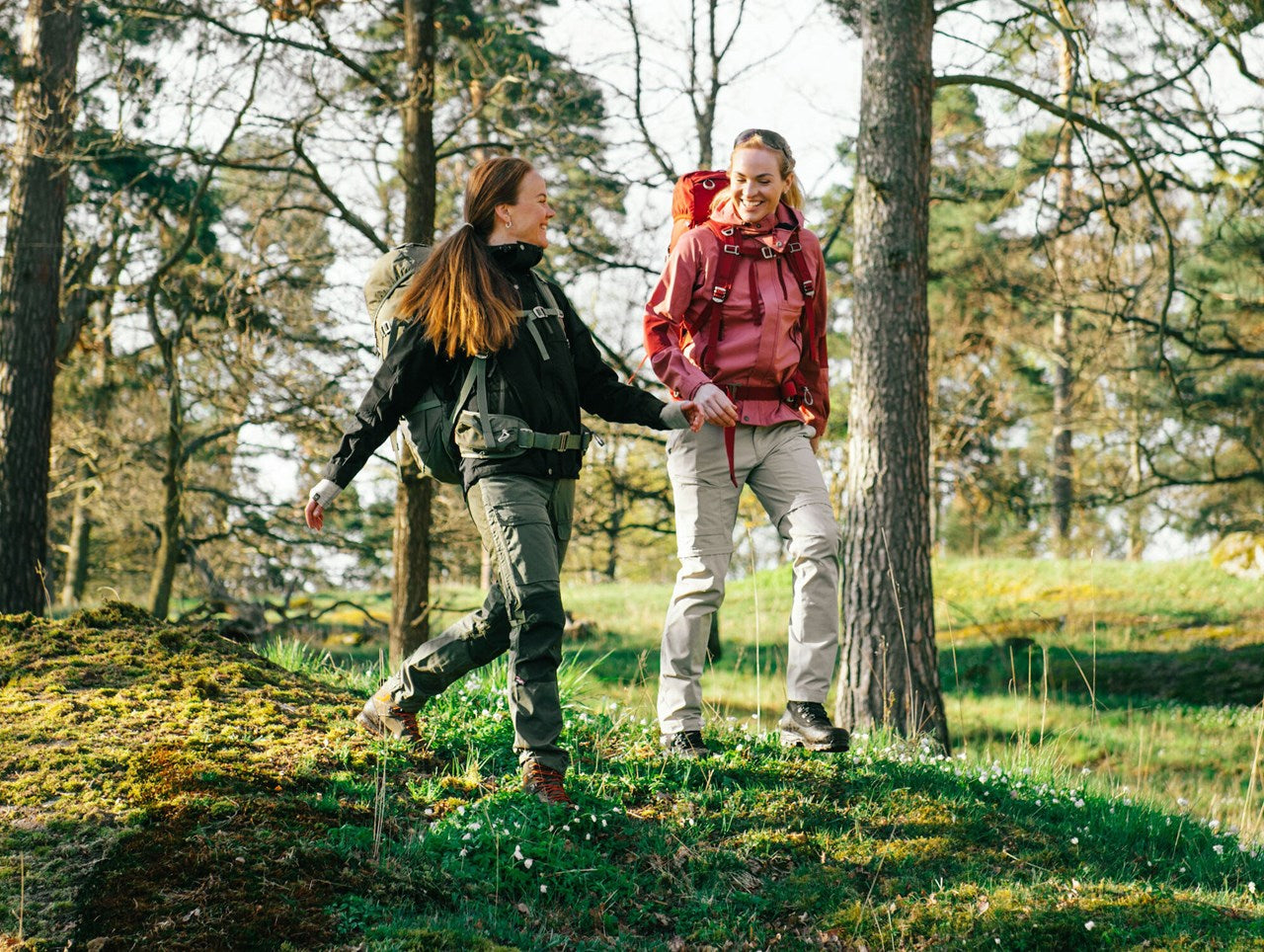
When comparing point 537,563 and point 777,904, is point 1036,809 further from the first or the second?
point 537,563

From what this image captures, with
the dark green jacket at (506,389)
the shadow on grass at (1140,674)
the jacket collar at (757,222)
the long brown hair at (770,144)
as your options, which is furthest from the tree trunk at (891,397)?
the shadow on grass at (1140,674)

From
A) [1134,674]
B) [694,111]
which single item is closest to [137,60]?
[694,111]

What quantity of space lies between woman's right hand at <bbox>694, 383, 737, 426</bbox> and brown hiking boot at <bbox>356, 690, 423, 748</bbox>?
162 cm

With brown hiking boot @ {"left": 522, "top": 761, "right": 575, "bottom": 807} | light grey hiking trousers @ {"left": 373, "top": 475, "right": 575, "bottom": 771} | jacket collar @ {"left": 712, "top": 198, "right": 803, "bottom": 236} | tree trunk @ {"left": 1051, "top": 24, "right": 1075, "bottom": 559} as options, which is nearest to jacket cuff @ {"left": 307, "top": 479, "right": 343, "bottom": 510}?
light grey hiking trousers @ {"left": 373, "top": 475, "right": 575, "bottom": 771}

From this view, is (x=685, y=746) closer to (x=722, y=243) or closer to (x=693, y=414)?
(x=693, y=414)

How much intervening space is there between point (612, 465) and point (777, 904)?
8.54 m

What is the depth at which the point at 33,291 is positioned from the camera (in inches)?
388

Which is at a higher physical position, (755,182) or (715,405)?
(755,182)

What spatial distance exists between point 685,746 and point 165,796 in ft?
6.37

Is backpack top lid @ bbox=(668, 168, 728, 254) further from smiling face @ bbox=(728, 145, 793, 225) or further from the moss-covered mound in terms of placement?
the moss-covered mound

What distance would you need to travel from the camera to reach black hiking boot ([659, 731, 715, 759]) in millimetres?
4445

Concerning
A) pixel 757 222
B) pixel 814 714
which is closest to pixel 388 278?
pixel 757 222

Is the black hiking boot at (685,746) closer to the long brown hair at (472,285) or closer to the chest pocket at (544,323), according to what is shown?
the chest pocket at (544,323)

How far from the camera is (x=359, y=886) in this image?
11.0 ft
